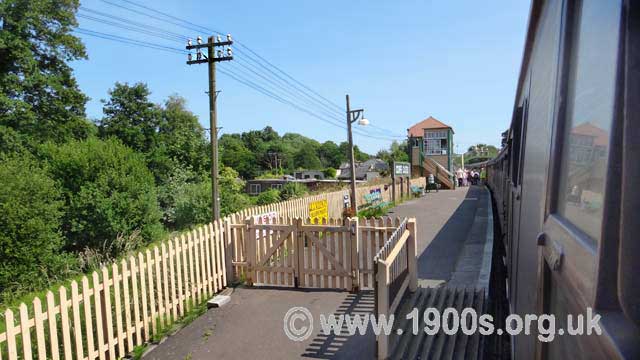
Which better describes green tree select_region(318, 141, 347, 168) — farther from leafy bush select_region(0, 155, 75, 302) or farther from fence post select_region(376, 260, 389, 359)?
fence post select_region(376, 260, 389, 359)

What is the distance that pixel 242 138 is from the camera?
121 meters

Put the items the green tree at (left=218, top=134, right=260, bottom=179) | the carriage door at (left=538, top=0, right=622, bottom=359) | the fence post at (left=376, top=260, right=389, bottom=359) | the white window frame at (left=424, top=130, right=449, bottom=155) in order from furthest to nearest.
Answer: the green tree at (left=218, top=134, right=260, bottom=179), the white window frame at (left=424, top=130, right=449, bottom=155), the fence post at (left=376, top=260, right=389, bottom=359), the carriage door at (left=538, top=0, right=622, bottom=359)

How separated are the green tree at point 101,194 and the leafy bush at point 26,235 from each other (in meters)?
2.54

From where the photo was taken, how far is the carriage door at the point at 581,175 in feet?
2.79

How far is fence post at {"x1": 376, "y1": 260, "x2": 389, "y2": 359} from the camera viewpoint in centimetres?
438

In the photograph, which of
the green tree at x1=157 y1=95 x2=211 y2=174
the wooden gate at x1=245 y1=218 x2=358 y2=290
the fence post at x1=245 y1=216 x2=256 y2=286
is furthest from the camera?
the green tree at x1=157 y1=95 x2=211 y2=174

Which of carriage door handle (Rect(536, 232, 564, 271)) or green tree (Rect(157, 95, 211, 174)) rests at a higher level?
green tree (Rect(157, 95, 211, 174))

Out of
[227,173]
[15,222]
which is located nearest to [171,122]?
[227,173]

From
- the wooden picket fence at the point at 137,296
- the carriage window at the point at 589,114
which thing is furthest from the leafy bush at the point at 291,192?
the carriage window at the point at 589,114

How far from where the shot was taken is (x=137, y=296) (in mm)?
5652

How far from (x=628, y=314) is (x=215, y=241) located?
7.26 metres

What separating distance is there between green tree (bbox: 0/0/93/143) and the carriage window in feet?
99.4

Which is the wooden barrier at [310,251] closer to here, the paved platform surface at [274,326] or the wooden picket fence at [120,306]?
the paved platform surface at [274,326]

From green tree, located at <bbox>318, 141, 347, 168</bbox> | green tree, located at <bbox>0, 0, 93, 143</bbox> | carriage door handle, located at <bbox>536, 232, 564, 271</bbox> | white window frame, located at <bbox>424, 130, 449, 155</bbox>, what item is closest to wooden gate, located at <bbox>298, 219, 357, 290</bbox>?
carriage door handle, located at <bbox>536, 232, 564, 271</bbox>
